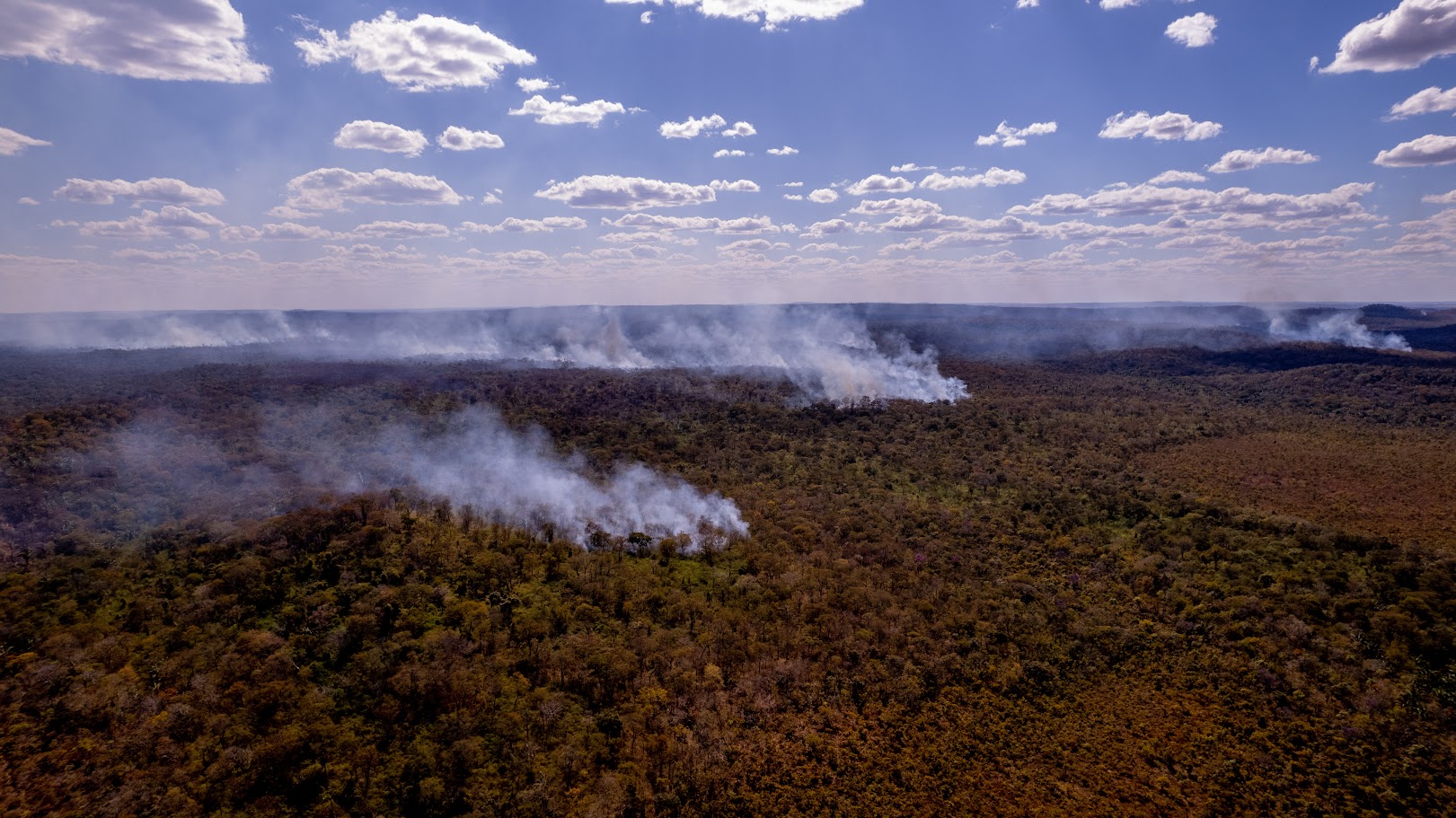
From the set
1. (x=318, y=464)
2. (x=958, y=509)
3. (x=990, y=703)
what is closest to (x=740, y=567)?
(x=990, y=703)

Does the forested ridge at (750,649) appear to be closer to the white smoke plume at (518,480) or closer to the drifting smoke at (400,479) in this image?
the drifting smoke at (400,479)

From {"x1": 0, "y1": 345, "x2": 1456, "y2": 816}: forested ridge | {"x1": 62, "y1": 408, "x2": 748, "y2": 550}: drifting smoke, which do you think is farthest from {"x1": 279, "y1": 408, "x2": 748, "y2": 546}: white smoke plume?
{"x1": 0, "y1": 345, "x2": 1456, "y2": 816}: forested ridge

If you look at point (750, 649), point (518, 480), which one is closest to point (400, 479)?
point (518, 480)

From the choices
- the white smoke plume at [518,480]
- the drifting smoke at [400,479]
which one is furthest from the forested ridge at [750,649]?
the white smoke plume at [518,480]

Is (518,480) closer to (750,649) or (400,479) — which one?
(400,479)

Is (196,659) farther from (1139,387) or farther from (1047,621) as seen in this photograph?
(1139,387)
